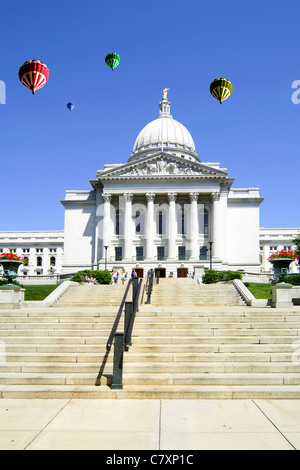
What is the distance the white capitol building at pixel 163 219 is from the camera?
5459 cm

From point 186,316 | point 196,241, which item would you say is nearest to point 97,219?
point 196,241

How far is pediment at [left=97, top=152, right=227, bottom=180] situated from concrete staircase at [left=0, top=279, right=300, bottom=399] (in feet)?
144

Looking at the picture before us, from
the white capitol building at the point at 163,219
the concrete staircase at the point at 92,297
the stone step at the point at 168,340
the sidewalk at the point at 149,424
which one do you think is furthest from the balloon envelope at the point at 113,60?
the white capitol building at the point at 163,219

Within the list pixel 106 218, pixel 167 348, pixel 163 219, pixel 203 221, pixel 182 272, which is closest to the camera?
pixel 167 348

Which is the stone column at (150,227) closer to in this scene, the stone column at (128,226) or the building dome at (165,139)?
the stone column at (128,226)

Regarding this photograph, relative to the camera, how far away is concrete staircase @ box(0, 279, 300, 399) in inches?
323

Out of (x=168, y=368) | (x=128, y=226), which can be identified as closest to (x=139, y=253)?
(x=128, y=226)

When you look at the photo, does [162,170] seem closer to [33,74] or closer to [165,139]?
[165,139]

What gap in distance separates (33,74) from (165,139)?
6278 cm

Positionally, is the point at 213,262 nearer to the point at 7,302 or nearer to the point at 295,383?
the point at 7,302

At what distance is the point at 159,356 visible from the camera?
→ 9.75m

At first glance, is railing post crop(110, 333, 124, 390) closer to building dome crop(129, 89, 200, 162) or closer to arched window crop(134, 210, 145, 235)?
arched window crop(134, 210, 145, 235)

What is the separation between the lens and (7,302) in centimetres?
1677

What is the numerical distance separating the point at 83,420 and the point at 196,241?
4855 centimetres
